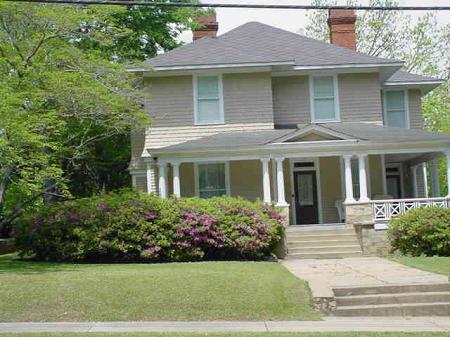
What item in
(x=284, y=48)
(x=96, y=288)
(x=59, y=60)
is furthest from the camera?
(x=284, y=48)

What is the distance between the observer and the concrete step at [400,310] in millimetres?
10547

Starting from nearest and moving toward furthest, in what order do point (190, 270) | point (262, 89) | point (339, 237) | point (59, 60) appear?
point (190, 270), point (59, 60), point (339, 237), point (262, 89)

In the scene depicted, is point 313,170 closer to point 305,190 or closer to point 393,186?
point 305,190

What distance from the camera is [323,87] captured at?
22516 millimetres

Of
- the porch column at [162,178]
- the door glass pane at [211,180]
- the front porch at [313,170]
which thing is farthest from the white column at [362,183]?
the porch column at [162,178]

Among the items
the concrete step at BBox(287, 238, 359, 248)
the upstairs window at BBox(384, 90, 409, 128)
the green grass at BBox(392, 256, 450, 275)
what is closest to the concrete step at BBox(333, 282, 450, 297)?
the green grass at BBox(392, 256, 450, 275)

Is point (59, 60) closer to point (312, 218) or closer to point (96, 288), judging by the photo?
point (96, 288)

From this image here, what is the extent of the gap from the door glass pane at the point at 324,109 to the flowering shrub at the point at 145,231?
675 centimetres

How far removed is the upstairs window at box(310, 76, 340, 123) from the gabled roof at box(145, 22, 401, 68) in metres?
0.80

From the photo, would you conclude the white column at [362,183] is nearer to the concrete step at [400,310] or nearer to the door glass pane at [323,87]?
the door glass pane at [323,87]

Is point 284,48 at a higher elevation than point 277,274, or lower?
higher

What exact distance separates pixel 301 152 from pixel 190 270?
7695 mm

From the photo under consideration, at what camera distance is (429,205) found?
19000 millimetres

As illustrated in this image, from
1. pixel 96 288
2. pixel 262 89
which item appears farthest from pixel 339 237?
pixel 96 288
